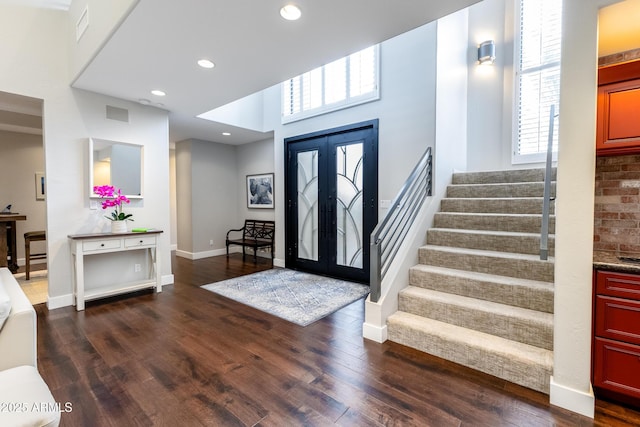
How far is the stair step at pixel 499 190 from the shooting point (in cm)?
330

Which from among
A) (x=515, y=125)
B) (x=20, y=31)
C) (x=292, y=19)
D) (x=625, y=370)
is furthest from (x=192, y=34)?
(x=515, y=125)

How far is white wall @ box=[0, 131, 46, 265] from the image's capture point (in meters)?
5.48

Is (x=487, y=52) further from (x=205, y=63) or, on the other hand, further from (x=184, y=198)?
(x=184, y=198)

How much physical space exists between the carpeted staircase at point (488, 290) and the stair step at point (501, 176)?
16 millimetres

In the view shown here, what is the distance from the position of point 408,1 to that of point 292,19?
843mm

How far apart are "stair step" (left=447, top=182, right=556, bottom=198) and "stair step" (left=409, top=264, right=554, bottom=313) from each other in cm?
128

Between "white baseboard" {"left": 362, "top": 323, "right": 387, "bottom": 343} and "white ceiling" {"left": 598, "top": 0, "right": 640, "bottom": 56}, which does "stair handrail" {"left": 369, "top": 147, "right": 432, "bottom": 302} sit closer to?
"white baseboard" {"left": 362, "top": 323, "right": 387, "bottom": 343}

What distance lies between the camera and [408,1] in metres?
2.00

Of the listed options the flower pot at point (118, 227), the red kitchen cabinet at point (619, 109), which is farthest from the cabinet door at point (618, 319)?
the flower pot at point (118, 227)

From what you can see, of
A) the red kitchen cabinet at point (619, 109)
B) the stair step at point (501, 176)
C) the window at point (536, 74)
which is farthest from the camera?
the window at point (536, 74)

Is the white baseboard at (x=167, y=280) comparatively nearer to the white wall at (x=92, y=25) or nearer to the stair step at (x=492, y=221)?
the white wall at (x=92, y=25)

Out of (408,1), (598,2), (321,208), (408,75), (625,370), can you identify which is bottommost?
(625,370)

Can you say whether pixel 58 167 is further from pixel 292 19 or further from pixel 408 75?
pixel 408 75

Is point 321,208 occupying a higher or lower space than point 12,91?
lower
